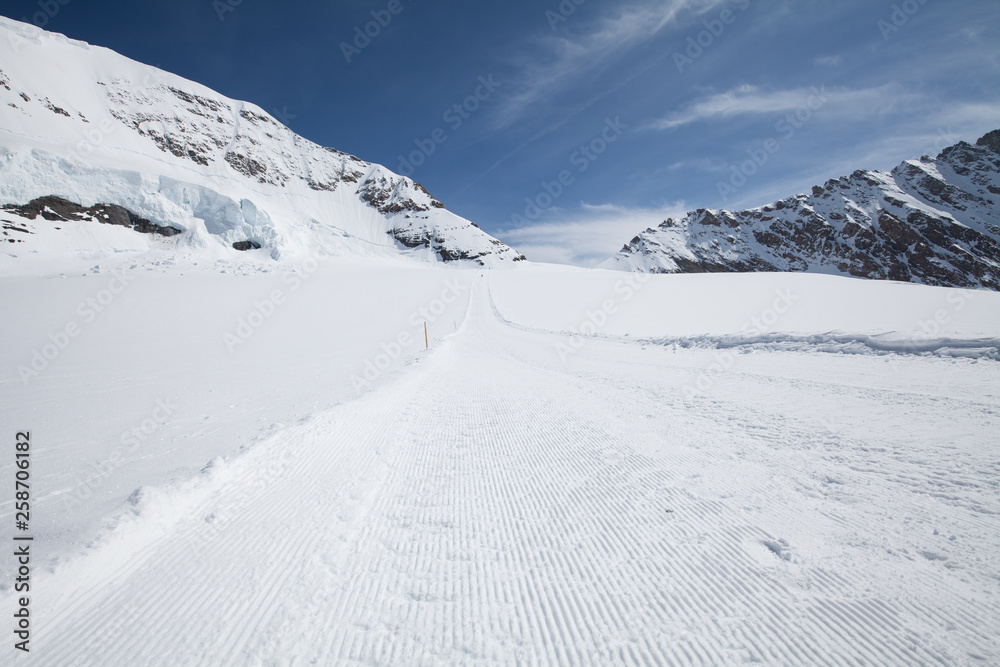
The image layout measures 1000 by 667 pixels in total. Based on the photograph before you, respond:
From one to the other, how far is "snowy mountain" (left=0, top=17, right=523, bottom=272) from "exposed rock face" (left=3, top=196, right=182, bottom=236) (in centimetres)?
11

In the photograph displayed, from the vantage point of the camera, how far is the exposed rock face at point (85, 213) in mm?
33769

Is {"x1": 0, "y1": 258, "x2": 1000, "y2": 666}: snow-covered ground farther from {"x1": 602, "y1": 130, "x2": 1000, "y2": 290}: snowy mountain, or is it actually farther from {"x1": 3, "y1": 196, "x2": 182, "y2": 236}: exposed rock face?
{"x1": 602, "y1": 130, "x2": 1000, "y2": 290}: snowy mountain

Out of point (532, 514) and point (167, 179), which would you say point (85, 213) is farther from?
point (532, 514)

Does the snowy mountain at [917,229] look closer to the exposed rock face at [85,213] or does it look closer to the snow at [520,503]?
the exposed rock face at [85,213]

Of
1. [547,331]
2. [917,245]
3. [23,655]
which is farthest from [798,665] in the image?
[917,245]

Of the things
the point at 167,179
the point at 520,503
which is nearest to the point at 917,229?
the point at 520,503

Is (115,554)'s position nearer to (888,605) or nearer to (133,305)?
(888,605)

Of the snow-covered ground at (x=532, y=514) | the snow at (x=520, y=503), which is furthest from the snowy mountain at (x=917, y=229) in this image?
the snow-covered ground at (x=532, y=514)

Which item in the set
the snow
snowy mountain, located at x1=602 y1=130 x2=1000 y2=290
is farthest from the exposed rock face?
snowy mountain, located at x1=602 y1=130 x2=1000 y2=290

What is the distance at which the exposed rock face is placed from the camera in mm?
33769

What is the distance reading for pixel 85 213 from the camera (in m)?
37.3

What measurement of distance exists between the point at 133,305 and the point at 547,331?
19.7 meters

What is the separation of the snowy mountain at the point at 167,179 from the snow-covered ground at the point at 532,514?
42.4 metres

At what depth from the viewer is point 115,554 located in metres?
2.35
